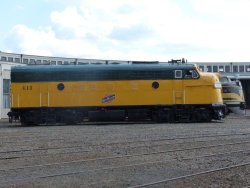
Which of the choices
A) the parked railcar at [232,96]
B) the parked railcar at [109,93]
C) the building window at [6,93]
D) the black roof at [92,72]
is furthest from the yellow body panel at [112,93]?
the building window at [6,93]

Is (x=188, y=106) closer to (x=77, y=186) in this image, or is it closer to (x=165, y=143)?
(x=165, y=143)

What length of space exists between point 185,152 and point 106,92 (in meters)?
15.4

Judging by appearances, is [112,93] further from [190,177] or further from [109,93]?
[190,177]

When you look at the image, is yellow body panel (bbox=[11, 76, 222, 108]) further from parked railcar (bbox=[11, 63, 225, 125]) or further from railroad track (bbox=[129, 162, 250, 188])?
railroad track (bbox=[129, 162, 250, 188])

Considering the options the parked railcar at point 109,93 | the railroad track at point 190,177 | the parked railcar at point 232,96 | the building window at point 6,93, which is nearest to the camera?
the railroad track at point 190,177

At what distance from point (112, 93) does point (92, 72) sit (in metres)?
1.84

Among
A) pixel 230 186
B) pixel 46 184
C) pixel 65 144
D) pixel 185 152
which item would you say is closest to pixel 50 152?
pixel 65 144

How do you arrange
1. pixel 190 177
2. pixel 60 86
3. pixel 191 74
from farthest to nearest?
pixel 191 74 < pixel 60 86 < pixel 190 177

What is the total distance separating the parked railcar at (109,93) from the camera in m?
28.8

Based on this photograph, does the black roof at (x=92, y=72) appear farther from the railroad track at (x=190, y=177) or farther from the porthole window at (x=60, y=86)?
the railroad track at (x=190, y=177)

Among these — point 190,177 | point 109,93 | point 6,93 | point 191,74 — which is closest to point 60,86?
point 109,93

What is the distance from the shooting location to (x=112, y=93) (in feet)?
95.1

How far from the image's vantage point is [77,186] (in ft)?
29.3

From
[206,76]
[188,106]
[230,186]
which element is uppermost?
[206,76]
